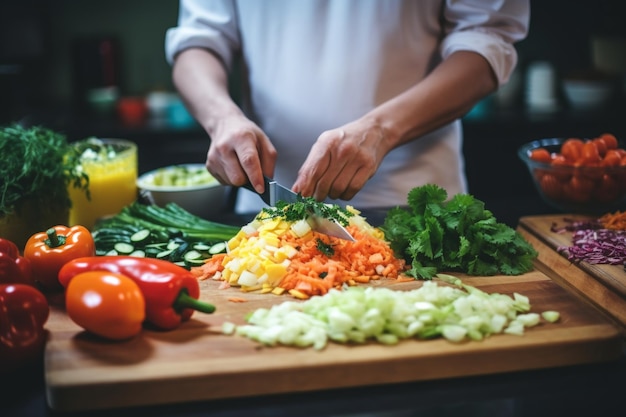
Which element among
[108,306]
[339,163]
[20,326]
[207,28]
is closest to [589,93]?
[207,28]

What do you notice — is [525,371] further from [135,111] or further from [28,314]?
[135,111]

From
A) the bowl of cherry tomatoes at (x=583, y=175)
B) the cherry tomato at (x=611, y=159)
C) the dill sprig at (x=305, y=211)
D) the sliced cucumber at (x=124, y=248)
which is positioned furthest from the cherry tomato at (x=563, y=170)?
the sliced cucumber at (x=124, y=248)

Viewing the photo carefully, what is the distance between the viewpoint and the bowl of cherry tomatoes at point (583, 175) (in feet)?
7.64

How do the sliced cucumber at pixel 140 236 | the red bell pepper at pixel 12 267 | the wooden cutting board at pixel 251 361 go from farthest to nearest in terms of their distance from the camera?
the sliced cucumber at pixel 140 236 → the red bell pepper at pixel 12 267 → the wooden cutting board at pixel 251 361

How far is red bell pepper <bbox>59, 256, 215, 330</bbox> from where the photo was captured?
1568mm

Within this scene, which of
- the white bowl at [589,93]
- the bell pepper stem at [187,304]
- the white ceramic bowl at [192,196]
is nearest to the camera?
the bell pepper stem at [187,304]

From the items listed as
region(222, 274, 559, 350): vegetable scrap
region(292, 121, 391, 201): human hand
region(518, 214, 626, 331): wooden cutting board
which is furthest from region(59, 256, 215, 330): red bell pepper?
region(518, 214, 626, 331): wooden cutting board

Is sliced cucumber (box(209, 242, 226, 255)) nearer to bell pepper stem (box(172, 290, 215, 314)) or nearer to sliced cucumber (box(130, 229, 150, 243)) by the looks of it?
sliced cucumber (box(130, 229, 150, 243))

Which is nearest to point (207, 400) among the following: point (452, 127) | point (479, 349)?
point (479, 349)

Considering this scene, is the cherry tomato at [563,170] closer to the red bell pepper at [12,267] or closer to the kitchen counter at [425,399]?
the kitchen counter at [425,399]

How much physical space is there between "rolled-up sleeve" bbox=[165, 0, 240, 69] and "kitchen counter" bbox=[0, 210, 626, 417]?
171 cm

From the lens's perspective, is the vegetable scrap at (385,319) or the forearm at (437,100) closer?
the vegetable scrap at (385,319)

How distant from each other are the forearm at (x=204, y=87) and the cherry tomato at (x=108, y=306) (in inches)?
40.2

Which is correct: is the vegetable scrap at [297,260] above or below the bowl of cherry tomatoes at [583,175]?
below
